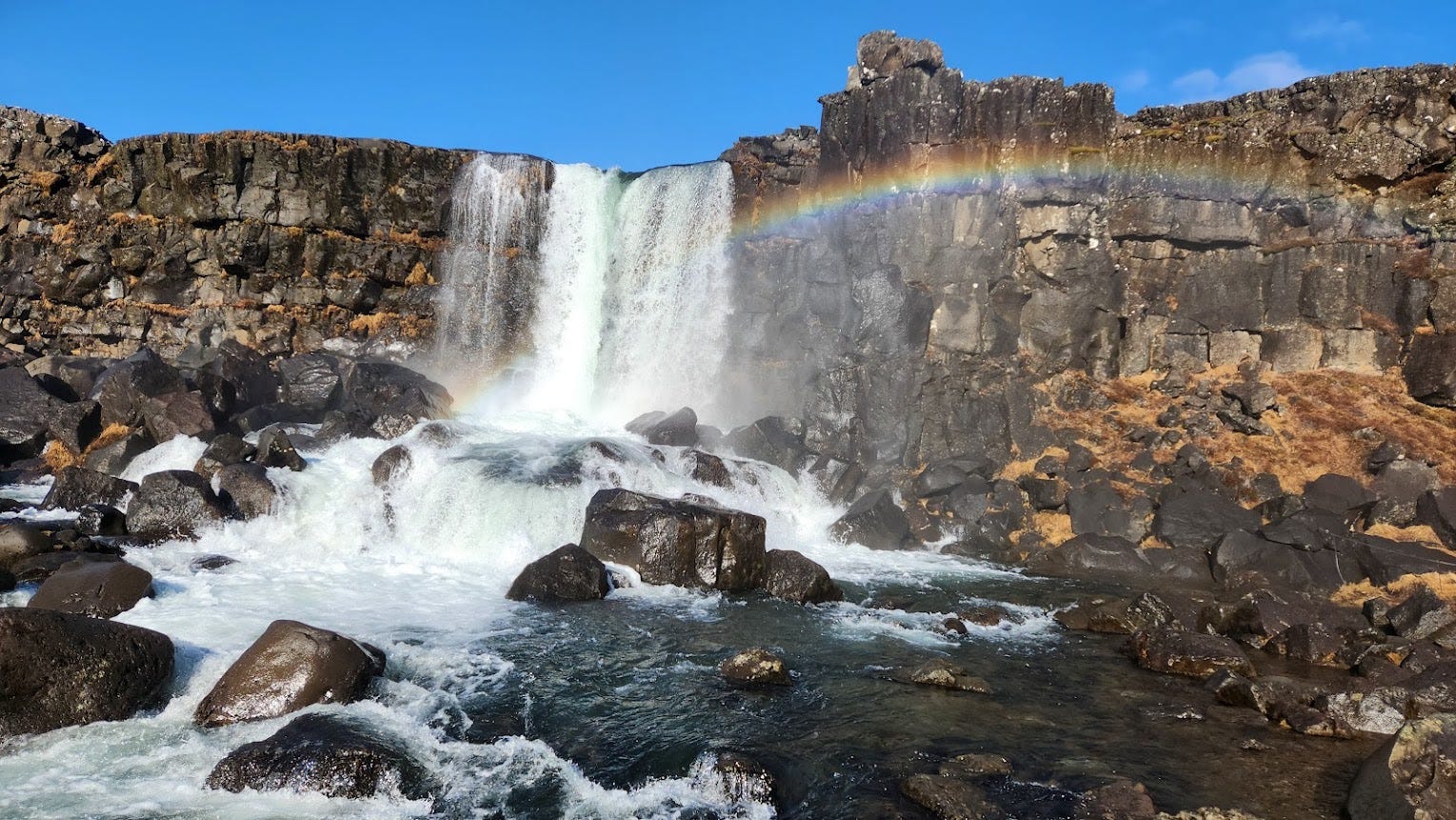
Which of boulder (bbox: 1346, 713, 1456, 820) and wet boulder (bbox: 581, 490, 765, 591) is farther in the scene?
wet boulder (bbox: 581, 490, 765, 591)

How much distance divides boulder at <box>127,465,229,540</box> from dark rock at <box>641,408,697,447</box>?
38.6 feet

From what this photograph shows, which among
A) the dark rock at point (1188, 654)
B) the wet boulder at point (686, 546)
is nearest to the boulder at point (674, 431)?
the wet boulder at point (686, 546)

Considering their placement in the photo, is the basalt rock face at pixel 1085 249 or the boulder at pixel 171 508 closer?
the boulder at pixel 171 508

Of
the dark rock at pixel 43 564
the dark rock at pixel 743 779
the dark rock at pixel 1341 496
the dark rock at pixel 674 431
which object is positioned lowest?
the dark rock at pixel 743 779

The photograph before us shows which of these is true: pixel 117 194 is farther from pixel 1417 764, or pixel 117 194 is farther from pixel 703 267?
pixel 1417 764

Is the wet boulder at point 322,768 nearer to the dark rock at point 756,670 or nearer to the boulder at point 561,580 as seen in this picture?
the dark rock at point 756,670

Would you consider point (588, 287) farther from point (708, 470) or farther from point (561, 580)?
point (561, 580)

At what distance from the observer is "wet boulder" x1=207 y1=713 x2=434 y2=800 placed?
28.1ft

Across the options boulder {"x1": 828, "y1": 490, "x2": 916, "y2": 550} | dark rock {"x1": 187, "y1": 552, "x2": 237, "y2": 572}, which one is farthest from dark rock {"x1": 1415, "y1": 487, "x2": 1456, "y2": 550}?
dark rock {"x1": 187, "y1": 552, "x2": 237, "y2": 572}

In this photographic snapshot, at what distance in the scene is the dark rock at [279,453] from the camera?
2208 centimetres

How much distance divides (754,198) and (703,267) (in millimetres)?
3472

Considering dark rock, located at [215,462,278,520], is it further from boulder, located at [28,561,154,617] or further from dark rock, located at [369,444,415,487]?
boulder, located at [28,561,154,617]

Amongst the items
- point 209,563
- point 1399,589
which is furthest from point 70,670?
point 1399,589

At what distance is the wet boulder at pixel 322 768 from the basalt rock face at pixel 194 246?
2926 cm
